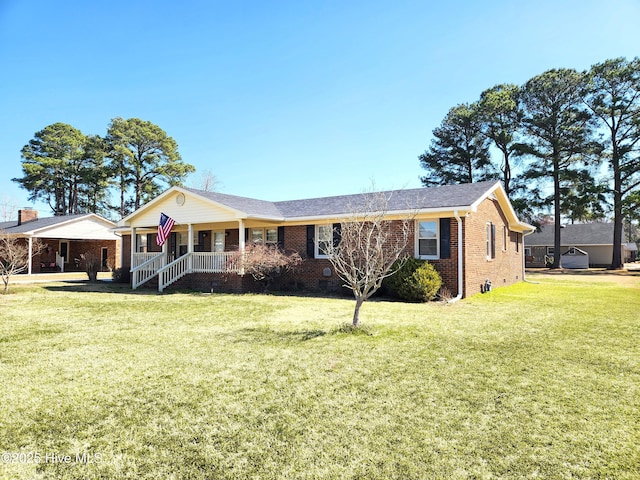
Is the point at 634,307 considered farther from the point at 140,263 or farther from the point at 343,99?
the point at 140,263

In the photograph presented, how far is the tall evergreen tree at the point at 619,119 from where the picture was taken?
31.0m

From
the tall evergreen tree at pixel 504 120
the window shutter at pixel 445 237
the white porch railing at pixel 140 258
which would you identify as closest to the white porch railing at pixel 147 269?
the white porch railing at pixel 140 258

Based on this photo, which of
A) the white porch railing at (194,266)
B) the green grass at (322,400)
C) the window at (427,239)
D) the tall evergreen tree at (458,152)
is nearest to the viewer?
the green grass at (322,400)

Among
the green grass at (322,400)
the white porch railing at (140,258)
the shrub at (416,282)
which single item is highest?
the white porch railing at (140,258)

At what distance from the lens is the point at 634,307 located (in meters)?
10.4

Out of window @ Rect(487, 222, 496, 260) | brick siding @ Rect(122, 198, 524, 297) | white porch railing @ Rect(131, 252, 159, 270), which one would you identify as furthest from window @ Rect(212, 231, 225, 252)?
window @ Rect(487, 222, 496, 260)

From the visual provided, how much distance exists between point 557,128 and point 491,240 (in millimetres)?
23605

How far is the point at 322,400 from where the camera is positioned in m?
3.98

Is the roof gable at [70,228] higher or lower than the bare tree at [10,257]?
higher

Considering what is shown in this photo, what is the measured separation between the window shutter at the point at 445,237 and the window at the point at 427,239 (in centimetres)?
25

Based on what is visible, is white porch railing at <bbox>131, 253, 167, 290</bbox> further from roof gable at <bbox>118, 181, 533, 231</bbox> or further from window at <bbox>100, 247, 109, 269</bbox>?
window at <bbox>100, 247, 109, 269</bbox>

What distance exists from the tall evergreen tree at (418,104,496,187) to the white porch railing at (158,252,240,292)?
27.5m

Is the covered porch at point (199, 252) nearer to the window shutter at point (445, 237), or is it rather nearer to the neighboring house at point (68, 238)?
the window shutter at point (445, 237)

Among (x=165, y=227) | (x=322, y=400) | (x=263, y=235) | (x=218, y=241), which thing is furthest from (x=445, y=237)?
(x=165, y=227)
